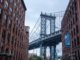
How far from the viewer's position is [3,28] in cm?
3778

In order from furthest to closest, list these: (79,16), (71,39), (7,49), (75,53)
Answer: (71,39) → (75,53) → (79,16) → (7,49)

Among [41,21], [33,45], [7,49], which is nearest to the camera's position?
[7,49]

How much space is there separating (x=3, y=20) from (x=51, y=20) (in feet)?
214

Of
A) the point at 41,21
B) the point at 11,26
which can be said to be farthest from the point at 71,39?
the point at 41,21

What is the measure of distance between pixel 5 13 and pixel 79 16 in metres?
18.0

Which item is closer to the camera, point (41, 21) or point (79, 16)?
point (79, 16)

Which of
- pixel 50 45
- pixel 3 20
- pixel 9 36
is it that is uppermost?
pixel 3 20

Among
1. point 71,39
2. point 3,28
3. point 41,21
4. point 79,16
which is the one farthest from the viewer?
point 41,21

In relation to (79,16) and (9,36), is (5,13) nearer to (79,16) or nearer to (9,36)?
(9,36)

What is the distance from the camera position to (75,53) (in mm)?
46938

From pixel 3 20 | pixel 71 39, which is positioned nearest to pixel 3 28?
pixel 3 20

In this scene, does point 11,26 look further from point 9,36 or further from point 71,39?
point 71,39

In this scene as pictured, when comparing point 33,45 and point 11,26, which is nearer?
point 11,26

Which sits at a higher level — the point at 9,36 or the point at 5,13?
the point at 5,13
